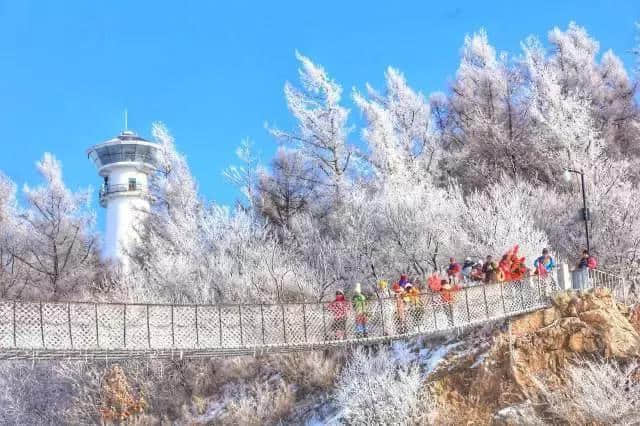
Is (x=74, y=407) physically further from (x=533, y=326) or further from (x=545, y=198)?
(x=545, y=198)

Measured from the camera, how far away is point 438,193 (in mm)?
27875

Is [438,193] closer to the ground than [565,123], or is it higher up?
closer to the ground

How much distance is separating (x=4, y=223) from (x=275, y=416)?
74.4ft

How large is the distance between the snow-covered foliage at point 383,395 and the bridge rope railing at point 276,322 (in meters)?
0.95

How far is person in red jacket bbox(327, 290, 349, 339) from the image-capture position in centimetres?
1792

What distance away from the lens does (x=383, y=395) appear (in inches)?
690

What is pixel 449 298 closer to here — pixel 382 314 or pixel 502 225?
pixel 382 314

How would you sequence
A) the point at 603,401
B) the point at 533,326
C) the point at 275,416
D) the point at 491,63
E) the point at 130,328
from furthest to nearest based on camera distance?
the point at 491,63, the point at 275,416, the point at 533,326, the point at 130,328, the point at 603,401

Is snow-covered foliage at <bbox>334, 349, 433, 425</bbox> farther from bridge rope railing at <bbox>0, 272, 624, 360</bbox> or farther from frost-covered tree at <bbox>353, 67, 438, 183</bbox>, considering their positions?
frost-covered tree at <bbox>353, 67, 438, 183</bbox>

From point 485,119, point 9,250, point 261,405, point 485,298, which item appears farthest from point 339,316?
point 9,250

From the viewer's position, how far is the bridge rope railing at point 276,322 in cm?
1616

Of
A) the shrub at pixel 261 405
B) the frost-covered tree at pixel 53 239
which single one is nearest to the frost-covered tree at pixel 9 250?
the frost-covered tree at pixel 53 239

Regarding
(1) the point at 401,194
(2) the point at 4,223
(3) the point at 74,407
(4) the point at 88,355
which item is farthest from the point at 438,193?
(2) the point at 4,223

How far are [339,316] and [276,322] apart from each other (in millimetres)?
1582
